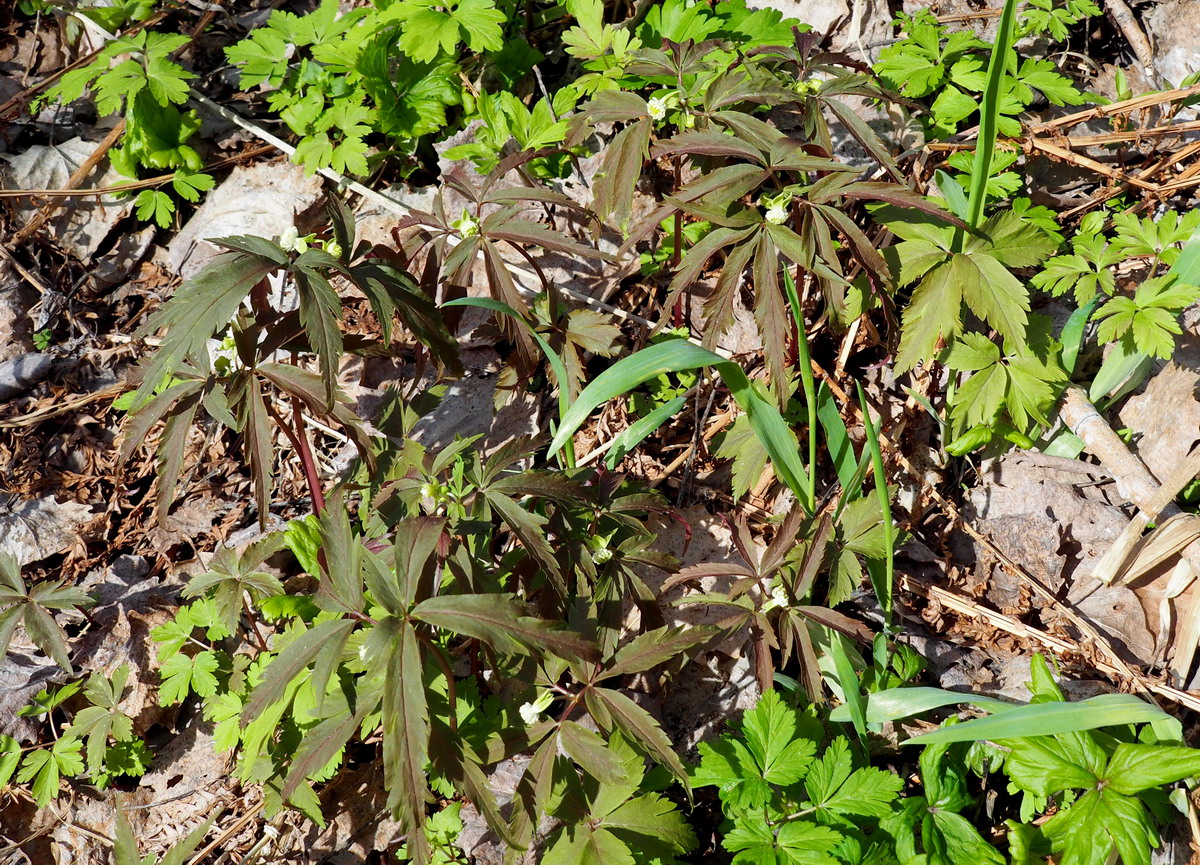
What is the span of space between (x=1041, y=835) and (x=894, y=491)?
95 centimetres

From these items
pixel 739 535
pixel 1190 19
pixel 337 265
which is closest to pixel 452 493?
pixel 337 265

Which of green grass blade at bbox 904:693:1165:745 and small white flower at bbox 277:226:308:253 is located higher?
small white flower at bbox 277:226:308:253

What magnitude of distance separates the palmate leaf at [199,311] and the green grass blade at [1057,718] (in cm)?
182

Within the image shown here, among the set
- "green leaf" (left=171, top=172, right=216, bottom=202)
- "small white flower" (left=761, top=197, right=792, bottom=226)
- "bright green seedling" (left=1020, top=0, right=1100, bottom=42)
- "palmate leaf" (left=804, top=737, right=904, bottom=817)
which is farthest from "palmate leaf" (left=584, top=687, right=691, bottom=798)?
"green leaf" (left=171, top=172, right=216, bottom=202)

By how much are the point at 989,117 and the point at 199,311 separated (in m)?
1.80

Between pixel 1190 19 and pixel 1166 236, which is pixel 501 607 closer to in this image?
pixel 1166 236

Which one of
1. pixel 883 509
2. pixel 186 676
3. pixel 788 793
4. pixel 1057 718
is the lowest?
pixel 186 676

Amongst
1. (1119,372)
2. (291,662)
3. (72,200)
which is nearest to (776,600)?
(291,662)

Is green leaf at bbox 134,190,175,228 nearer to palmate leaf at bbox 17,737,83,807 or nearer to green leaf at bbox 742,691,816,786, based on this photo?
palmate leaf at bbox 17,737,83,807

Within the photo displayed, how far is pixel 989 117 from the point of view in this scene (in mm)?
1842

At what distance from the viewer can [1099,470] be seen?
236cm

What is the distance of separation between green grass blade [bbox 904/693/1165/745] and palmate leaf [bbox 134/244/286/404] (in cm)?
182

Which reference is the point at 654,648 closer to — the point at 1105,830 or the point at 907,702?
the point at 907,702

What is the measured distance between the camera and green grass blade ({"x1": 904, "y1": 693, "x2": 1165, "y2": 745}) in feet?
5.57
